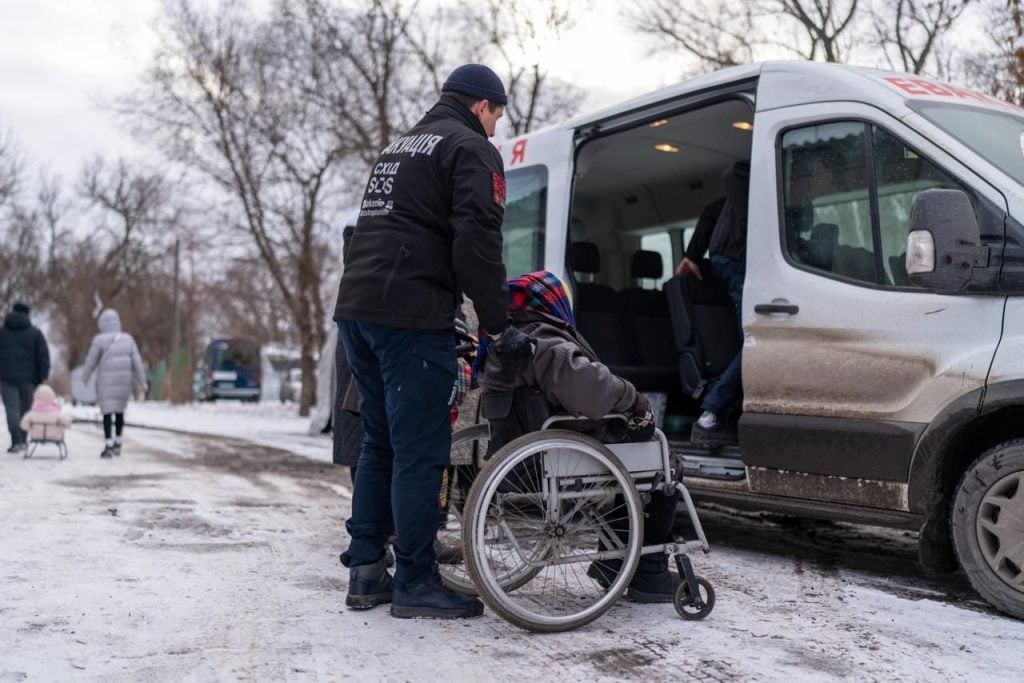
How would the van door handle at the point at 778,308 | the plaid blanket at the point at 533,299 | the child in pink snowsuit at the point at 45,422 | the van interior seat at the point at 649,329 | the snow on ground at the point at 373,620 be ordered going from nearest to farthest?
the snow on ground at the point at 373,620
the plaid blanket at the point at 533,299
the van door handle at the point at 778,308
the van interior seat at the point at 649,329
the child in pink snowsuit at the point at 45,422

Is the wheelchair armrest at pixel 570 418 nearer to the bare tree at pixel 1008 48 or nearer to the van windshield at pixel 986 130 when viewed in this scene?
the van windshield at pixel 986 130

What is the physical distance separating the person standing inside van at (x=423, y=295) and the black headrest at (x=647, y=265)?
4272mm

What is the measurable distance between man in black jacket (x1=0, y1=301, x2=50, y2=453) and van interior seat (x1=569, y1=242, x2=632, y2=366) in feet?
25.8

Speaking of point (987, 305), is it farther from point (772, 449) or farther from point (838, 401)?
point (772, 449)

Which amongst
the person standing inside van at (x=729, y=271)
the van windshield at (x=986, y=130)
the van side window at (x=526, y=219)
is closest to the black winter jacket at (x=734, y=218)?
the person standing inside van at (x=729, y=271)

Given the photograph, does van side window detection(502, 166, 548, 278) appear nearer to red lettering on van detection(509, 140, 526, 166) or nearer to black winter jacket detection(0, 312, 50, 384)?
red lettering on van detection(509, 140, 526, 166)

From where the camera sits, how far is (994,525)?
13.7 ft

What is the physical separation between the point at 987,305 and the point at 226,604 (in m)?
3.36

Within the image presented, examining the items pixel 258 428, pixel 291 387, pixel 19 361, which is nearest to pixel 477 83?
pixel 19 361

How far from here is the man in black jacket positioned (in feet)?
40.0

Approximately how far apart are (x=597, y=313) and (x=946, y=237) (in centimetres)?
342

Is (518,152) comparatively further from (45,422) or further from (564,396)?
(45,422)

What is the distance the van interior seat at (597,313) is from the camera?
7242mm

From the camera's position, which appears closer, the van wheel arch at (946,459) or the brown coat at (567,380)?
the brown coat at (567,380)
